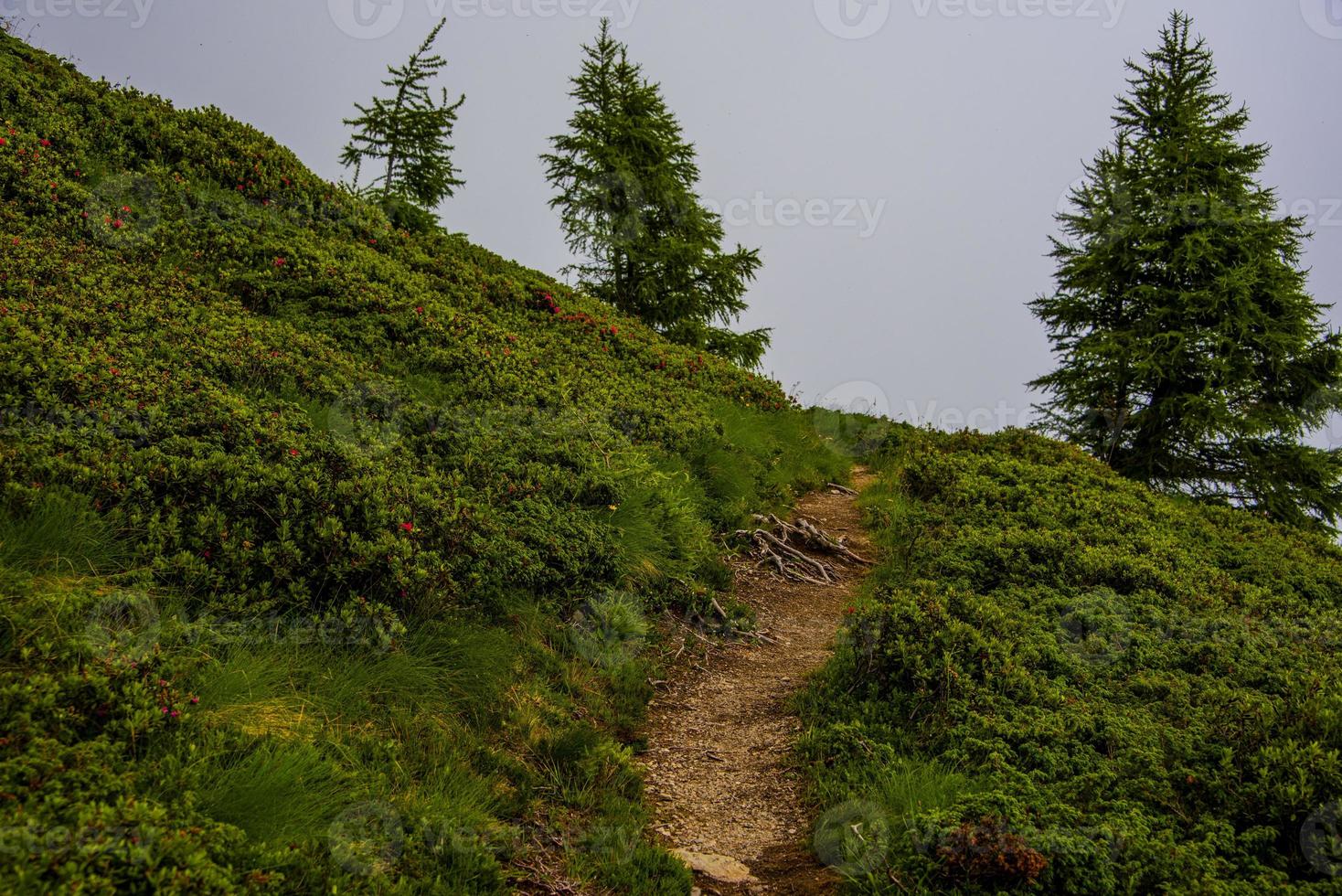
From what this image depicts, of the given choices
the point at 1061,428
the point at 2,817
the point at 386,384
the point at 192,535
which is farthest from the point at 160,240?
the point at 1061,428

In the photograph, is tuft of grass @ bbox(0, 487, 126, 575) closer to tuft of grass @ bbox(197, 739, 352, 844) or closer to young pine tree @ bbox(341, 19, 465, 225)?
tuft of grass @ bbox(197, 739, 352, 844)

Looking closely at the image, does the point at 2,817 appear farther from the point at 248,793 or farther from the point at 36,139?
the point at 36,139

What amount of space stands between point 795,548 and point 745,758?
5302 millimetres

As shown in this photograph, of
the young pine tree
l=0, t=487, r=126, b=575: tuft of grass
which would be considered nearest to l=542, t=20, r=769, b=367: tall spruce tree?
the young pine tree

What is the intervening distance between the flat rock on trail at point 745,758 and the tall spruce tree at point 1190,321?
10151mm

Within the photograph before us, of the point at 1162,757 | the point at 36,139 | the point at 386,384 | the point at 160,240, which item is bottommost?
the point at 1162,757

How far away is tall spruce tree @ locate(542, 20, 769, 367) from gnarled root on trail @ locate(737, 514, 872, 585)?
34.8 ft

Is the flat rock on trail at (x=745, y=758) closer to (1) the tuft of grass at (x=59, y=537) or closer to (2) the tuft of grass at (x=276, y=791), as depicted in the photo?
(2) the tuft of grass at (x=276, y=791)

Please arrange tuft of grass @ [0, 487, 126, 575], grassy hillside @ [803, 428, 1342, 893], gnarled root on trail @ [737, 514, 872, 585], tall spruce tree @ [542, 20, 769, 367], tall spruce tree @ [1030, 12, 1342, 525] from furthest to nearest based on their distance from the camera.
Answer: tall spruce tree @ [542, 20, 769, 367], tall spruce tree @ [1030, 12, 1342, 525], gnarled root on trail @ [737, 514, 872, 585], tuft of grass @ [0, 487, 126, 575], grassy hillside @ [803, 428, 1342, 893]

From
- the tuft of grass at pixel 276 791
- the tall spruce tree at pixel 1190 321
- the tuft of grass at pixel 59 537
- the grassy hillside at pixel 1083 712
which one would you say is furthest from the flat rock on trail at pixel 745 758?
the tall spruce tree at pixel 1190 321

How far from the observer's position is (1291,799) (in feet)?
14.2

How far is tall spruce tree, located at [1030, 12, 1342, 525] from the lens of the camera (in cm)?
1523

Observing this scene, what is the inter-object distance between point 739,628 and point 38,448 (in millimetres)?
6317

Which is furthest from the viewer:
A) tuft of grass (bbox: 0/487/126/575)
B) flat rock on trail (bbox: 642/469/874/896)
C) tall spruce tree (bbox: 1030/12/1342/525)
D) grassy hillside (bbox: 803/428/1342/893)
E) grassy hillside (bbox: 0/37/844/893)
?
tall spruce tree (bbox: 1030/12/1342/525)
